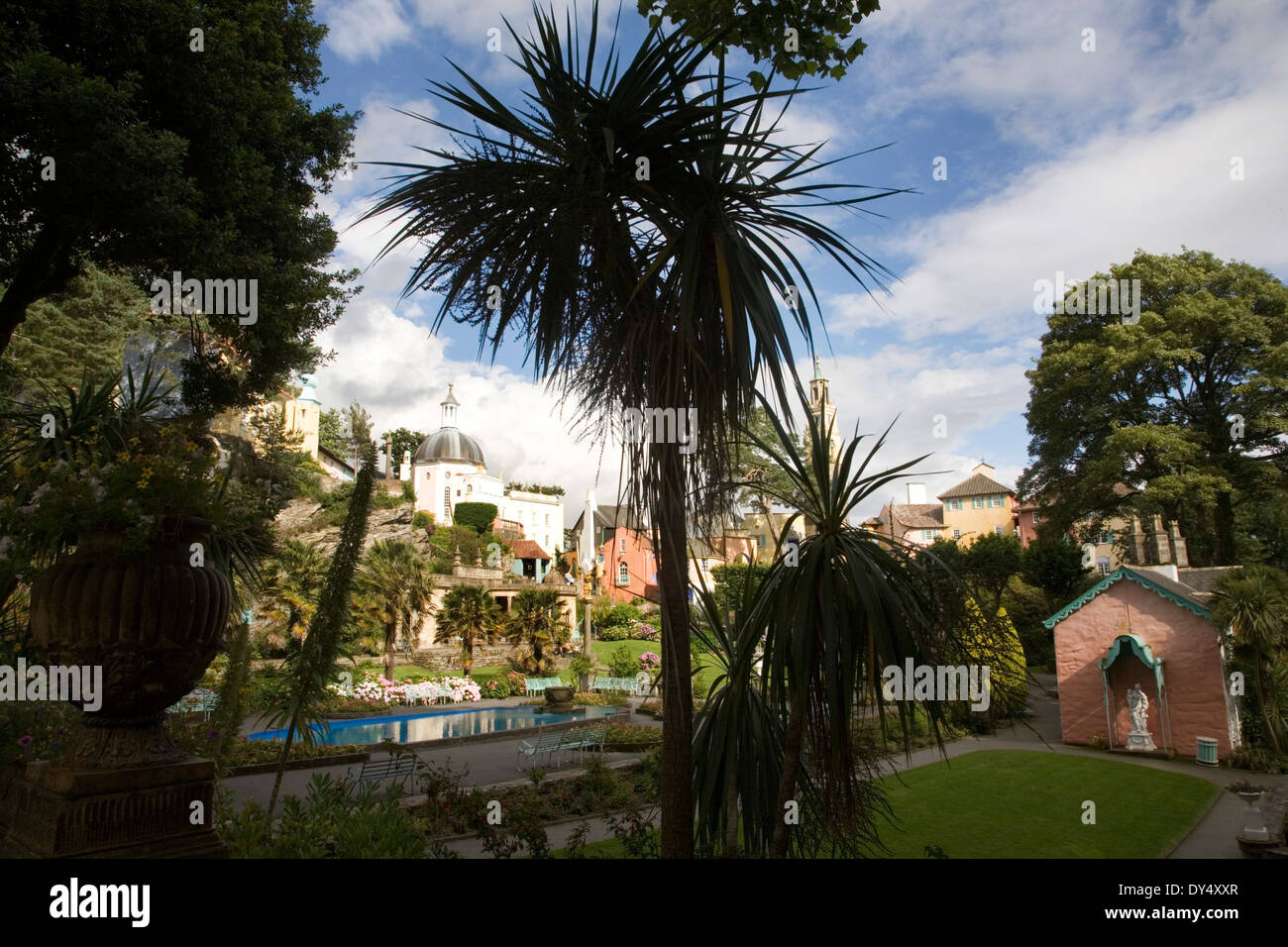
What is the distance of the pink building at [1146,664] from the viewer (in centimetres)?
1730

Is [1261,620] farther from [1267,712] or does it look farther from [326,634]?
[326,634]

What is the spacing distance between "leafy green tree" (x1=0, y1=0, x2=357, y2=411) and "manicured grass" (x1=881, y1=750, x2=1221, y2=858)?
9.87 metres

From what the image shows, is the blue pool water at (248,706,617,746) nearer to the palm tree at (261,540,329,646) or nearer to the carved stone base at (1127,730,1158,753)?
the palm tree at (261,540,329,646)

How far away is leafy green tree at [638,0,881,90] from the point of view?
4.40m

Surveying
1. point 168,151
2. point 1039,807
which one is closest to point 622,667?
point 1039,807

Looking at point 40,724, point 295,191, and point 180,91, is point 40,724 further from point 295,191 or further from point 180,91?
point 295,191

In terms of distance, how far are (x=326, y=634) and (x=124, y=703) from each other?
11.4ft

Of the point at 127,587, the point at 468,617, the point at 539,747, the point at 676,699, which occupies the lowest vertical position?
the point at 539,747

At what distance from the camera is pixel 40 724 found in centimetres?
591

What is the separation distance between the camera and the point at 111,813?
3900 millimetres

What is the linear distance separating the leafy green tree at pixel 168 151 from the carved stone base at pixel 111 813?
5691mm

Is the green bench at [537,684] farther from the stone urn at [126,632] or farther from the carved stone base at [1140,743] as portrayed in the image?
the stone urn at [126,632]

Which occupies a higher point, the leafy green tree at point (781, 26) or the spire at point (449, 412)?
the spire at point (449, 412)

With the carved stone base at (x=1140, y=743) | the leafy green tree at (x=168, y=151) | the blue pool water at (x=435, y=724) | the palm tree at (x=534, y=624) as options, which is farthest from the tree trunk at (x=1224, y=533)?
the leafy green tree at (x=168, y=151)
